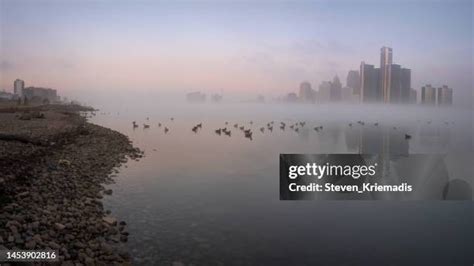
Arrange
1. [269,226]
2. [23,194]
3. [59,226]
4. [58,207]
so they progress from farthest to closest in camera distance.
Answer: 1. [269,226]
2. [23,194]
3. [58,207]
4. [59,226]

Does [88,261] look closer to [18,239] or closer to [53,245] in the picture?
[53,245]

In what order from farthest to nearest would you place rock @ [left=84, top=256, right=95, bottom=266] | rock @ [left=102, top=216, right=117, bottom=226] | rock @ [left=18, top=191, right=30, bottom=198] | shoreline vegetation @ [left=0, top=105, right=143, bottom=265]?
1. rock @ [left=18, top=191, right=30, bottom=198]
2. rock @ [left=102, top=216, right=117, bottom=226]
3. shoreline vegetation @ [left=0, top=105, right=143, bottom=265]
4. rock @ [left=84, top=256, right=95, bottom=266]

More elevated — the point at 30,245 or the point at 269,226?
the point at 30,245

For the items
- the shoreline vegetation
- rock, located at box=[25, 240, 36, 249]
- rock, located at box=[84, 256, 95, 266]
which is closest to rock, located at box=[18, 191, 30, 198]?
the shoreline vegetation

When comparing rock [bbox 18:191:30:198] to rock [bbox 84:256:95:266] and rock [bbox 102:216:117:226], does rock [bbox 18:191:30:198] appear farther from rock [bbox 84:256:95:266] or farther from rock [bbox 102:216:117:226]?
rock [bbox 84:256:95:266]

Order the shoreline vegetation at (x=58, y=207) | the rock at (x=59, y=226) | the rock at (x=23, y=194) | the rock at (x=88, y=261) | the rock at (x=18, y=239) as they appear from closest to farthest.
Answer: the rock at (x=88, y=261)
the rock at (x=18, y=239)
the shoreline vegetation at (x=58, y=207)
the rock at (x=59, y=226)
the rock at (x=23, y=194)

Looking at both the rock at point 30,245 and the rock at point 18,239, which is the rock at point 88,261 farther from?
the rock at point 18,239

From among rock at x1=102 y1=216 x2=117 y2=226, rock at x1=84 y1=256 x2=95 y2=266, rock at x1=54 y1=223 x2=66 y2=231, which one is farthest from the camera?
rock at x1=102 y1=216 x2=117 y2=226

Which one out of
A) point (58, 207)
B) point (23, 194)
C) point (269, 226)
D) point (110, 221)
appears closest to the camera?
point (110, 221)

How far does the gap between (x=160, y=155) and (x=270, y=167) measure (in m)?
8.73

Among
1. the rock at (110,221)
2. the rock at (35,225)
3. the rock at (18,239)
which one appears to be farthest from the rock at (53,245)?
the rock at (110,221)

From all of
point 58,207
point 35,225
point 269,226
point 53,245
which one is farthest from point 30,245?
point 269,226

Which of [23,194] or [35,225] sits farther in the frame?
[23,194]

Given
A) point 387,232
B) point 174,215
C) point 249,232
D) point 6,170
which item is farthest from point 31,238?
point 387,232
